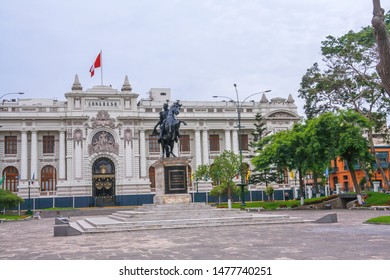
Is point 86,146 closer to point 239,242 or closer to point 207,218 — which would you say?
point 207,218

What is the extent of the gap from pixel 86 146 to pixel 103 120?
3.62 metres

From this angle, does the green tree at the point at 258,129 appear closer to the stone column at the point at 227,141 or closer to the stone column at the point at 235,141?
the stone column at the point at 235,141

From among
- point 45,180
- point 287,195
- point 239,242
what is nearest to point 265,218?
point 239,242

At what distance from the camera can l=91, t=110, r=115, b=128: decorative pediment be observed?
52812 millimetres

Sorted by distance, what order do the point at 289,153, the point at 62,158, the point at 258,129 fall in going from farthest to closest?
the point at 62,158 < the point at 258,129 < the point at 289,153

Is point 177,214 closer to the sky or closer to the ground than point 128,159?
closer to the ground

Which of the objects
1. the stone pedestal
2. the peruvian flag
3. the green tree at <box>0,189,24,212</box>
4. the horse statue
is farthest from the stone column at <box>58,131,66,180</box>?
the stone pedestal

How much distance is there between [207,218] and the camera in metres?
21.0

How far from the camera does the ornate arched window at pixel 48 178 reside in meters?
52.0

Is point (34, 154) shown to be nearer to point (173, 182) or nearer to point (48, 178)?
point (48, 178)

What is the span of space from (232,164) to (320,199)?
8205mm

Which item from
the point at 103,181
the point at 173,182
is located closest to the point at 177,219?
the point at 173,182

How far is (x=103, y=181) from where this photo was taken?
174 feet

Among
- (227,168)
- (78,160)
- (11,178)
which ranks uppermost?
(78,160)
